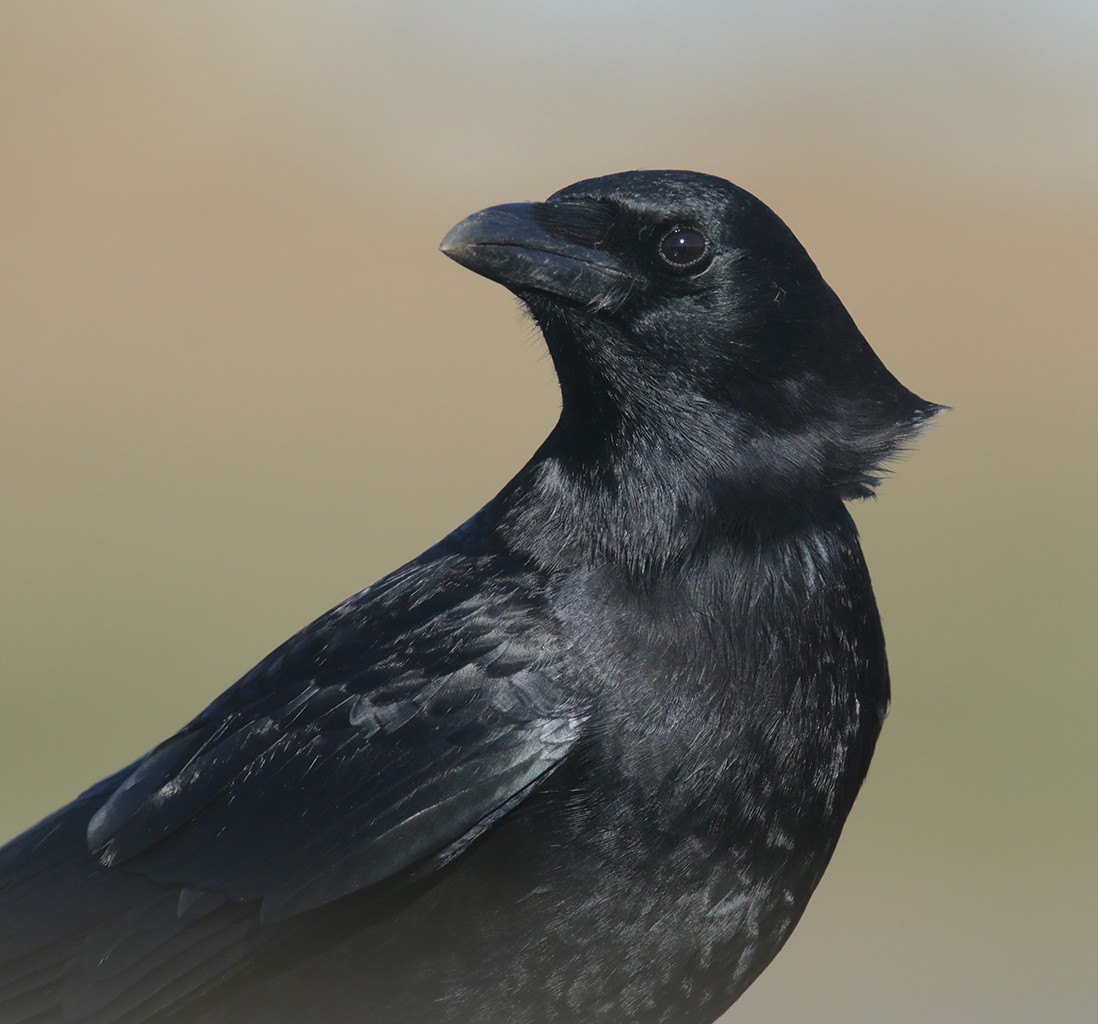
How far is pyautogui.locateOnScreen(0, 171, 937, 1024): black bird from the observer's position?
368 cm

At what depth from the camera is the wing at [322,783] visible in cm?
376

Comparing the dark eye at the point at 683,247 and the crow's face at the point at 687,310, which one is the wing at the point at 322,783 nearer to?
the crow's face at the point at 687,310

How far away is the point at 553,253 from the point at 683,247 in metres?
0.30

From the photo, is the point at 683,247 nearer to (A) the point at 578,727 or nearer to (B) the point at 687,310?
(B) the point at 687,310

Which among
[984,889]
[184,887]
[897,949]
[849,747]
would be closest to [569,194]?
[849,747]

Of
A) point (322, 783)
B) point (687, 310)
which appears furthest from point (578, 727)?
point (687, 310)

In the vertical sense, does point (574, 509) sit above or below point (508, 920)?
above

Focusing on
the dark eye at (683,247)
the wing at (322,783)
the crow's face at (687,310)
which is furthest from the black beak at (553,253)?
the wing at (322,783)

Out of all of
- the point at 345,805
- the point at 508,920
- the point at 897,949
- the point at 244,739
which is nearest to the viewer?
the point at 508,920

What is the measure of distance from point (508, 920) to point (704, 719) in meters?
0.59

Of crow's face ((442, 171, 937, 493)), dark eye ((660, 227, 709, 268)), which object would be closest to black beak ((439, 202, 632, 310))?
crow's face ((442, 171, 937, 493))

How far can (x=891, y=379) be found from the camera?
4250 millimetres

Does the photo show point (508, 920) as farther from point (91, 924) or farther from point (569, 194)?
A: point (569, 194)

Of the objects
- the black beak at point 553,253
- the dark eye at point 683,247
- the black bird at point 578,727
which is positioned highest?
the black beak at point 553,253
